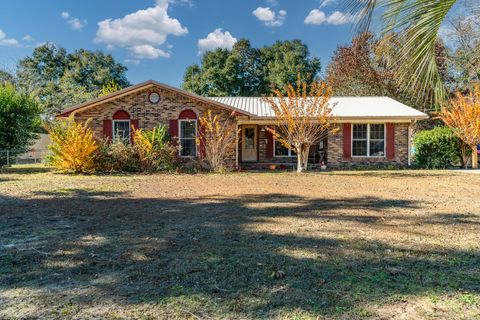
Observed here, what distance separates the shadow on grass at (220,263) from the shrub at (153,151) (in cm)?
830

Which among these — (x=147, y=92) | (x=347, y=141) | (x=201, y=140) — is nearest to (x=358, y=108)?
(x=347, y=141)

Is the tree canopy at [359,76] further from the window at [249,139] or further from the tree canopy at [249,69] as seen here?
the window at [249,139]

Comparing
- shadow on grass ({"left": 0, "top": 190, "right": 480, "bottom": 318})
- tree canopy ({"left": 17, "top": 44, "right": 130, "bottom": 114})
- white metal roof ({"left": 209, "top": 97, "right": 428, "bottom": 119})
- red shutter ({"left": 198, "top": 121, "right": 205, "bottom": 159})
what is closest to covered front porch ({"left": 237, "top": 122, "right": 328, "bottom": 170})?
white metal roof ({"left": 209, "top": 97, "right": 428, "bottom": 119})

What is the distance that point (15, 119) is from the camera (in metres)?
16.8

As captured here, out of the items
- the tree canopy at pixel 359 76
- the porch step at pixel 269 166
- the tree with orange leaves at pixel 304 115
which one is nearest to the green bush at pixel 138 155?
the porch step at pixel 269 166

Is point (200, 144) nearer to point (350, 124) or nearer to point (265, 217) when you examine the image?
point (350, 124)

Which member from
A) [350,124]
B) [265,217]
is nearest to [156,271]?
[265,217]

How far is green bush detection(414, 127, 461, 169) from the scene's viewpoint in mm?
16234

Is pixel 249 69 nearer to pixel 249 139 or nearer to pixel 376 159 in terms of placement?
pixel 249 139

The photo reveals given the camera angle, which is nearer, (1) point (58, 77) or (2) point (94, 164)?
(2) point (94, 164)

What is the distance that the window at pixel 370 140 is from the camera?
17078 mm

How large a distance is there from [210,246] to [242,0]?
781 inches

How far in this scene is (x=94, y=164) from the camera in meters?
14.0

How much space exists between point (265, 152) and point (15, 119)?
474 inches
